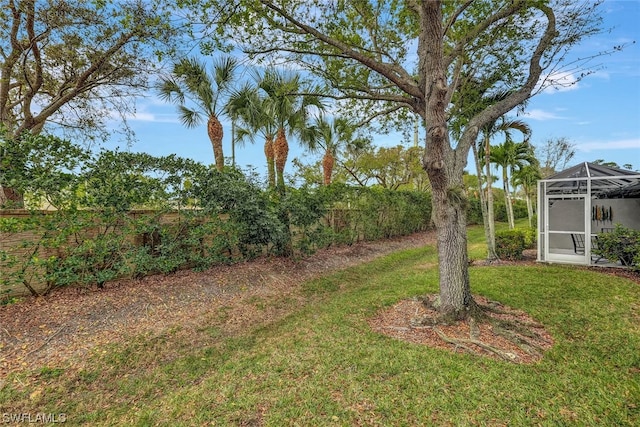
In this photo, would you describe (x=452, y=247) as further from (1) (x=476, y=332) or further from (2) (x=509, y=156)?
(2) (x=509, y=156)

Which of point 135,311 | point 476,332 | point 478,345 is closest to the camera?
point 478,345

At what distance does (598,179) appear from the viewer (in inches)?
287

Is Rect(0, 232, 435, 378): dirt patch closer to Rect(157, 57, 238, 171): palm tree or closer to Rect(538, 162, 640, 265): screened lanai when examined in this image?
Rect(157, 57, 238, 171): palm tree

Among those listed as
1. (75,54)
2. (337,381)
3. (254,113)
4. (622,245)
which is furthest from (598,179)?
(75,54)

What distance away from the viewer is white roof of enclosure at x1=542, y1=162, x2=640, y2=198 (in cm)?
729

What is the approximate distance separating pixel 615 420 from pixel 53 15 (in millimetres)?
11186

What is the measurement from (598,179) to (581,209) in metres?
3.39

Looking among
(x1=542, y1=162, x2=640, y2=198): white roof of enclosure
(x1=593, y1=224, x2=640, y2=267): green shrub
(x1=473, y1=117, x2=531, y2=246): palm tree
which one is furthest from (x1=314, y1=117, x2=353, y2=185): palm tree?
(x1=593, y1=224, x2=640, y2=267): green shrub

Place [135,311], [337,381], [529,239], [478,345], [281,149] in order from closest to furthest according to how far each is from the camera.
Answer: [337,381], [478,345], [135,311], [529,239], [281,149]

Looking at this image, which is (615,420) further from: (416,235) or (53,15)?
(416,235)

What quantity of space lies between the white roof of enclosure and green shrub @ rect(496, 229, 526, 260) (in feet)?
5.17

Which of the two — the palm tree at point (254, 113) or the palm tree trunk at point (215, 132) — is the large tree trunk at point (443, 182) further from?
the palm tree trunk at point (215, 132)

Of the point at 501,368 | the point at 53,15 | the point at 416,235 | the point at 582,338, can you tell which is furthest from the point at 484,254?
the point at 53,15

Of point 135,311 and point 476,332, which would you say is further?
point 135,311
